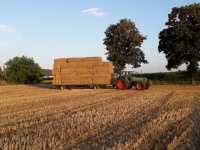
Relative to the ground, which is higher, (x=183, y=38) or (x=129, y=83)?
(x=183, y=38)

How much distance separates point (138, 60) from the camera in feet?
211

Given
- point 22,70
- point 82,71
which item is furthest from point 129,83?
point 22,70

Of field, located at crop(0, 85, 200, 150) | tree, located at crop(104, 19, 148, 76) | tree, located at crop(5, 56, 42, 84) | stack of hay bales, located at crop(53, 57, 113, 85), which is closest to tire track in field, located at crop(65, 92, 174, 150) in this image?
field, located at crop(0, 85, 200, 150)

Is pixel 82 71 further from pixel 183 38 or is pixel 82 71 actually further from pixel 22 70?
pixel 22 70

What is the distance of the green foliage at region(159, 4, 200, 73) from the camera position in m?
45.9

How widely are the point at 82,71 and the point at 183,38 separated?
59.1 feet

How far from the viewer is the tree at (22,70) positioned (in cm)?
5288

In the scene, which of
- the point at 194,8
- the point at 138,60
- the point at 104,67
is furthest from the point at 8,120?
the point at 138,60

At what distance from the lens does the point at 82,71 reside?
3328 cm

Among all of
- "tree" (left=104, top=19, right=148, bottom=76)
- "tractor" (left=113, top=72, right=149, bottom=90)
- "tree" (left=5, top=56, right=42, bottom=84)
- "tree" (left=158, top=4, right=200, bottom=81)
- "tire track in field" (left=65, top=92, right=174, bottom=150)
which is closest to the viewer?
"tire track in field" (left=65, top=92, right=174, bottom=150)

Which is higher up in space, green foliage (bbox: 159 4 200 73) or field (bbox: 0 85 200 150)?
green foliage (bbox: 159 4 200 73)

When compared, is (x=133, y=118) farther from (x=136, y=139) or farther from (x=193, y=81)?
(x=193, y=81)

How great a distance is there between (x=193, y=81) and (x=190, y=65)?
261 cm

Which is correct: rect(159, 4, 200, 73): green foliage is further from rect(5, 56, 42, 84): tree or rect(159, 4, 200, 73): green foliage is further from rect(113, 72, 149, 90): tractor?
rect(5, 56, 42, 84): tree
